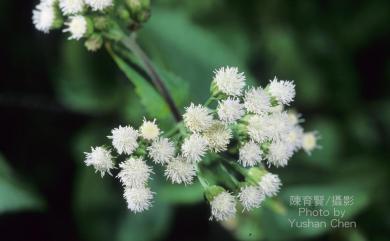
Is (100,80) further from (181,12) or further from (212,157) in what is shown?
(212,157)

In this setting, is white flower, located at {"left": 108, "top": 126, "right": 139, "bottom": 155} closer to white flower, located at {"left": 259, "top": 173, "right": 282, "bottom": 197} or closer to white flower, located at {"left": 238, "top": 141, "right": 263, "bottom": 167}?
white flower, located at {"left": 238, "top": 141, "right": 263, "bottom": 167}

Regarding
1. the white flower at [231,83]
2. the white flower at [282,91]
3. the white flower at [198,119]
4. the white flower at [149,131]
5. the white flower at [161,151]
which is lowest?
the white flower at [161,151]

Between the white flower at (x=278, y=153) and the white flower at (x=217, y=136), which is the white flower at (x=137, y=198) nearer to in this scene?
the white flower at (x=217, y=136)

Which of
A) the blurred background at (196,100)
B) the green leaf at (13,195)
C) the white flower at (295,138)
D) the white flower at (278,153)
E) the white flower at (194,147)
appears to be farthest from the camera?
the blurred background at (196,100)

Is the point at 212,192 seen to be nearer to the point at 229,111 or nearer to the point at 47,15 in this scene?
the point at 229,111

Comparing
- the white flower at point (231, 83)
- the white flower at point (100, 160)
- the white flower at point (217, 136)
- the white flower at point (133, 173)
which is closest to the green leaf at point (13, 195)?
the white flower at point (100, 160)

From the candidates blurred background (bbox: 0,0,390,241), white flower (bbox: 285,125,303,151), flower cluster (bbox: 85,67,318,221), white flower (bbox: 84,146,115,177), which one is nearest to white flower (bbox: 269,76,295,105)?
flower cluster (bbox: 85,67,318,221)

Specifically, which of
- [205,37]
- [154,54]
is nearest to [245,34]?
[205,37]

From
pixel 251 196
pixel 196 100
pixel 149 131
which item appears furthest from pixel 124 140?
pixel 196 100
